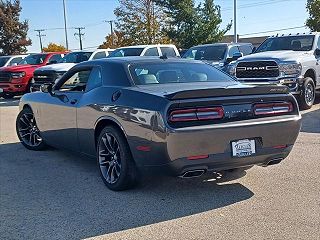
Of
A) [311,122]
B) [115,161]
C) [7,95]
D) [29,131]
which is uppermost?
[115,161]

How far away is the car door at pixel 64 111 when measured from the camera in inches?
235

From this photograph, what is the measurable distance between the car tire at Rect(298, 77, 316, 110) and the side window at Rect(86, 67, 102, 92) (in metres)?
6.46

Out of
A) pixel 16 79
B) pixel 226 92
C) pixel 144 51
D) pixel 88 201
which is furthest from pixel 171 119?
pixel 16 79

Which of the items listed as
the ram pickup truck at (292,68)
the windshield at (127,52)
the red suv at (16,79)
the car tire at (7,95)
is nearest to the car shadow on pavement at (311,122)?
the ram pickup truck at (292,68)

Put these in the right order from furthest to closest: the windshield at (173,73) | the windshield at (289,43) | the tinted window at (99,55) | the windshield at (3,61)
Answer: the windshield at (3,61)
the tinted window at (99,55)
the windshield at (289,43)
the windshield at (173,73)

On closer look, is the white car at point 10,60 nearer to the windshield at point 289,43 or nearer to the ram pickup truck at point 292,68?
the windshield at point 289,43

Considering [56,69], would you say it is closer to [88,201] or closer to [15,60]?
[15,60]

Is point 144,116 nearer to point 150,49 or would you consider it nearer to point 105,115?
point 105,115

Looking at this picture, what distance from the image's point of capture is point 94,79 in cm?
567

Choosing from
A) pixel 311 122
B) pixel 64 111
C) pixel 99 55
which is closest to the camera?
pixel 64 111

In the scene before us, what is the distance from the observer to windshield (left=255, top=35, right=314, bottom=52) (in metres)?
11.6

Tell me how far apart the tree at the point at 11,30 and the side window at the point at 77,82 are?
150 feet

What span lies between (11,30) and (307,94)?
146 ft

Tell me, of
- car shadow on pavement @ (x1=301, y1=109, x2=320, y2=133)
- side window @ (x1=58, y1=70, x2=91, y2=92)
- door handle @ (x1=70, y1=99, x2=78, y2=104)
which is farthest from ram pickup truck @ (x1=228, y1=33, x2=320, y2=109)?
door handle @ (x1=70, y1=99, x2=78, y2=104)
